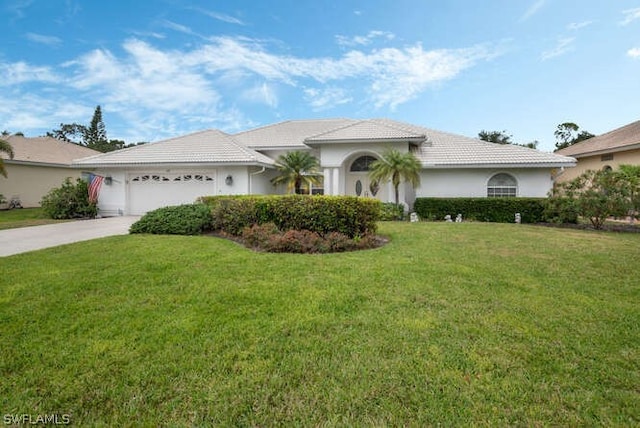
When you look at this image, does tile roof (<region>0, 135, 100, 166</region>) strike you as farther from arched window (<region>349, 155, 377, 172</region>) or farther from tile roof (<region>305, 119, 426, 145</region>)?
arched window (<region>349, 155, 377, 172</region>)

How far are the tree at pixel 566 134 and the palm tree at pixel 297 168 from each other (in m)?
35.0

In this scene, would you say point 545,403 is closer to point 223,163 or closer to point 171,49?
point 223,163

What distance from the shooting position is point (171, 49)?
54.5 feet

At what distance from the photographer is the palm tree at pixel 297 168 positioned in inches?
671

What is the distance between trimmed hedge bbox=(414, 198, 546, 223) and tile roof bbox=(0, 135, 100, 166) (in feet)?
88.2

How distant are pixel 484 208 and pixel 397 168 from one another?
4.90 m

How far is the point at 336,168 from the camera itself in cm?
1778

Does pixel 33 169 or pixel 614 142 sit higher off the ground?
pixel 614 142

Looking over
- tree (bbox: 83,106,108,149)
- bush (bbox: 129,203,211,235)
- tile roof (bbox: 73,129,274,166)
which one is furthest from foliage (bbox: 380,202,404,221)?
tree (bbox: 83,106,108,149)

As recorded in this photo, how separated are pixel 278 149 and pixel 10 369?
18692 mm

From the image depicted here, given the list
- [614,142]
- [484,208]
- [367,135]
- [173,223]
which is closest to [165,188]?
[173,223]

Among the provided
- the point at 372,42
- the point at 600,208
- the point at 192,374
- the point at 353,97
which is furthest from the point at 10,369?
the point at 353,97

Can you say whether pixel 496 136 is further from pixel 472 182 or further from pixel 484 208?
pixel 484 208

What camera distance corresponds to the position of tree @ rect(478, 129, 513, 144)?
3971cm
